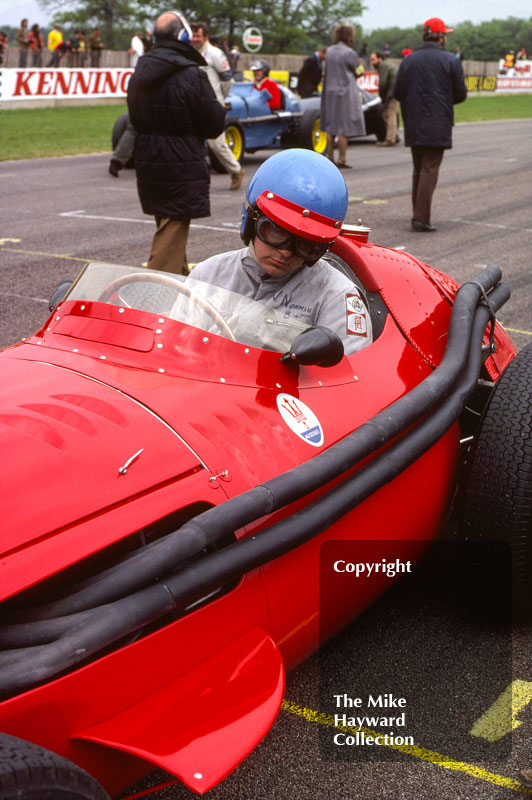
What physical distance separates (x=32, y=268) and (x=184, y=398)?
5.83 meters

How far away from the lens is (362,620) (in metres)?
3.02

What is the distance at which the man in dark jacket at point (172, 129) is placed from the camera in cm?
607

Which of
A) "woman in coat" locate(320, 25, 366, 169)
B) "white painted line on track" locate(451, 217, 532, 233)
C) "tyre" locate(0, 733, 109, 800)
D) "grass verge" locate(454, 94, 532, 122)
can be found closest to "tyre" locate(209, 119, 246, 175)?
"woman in coat" locate(320, 25, 366, 169)

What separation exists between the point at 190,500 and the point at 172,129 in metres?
4.62

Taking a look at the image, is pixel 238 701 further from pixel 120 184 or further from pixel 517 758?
pixel 120 184

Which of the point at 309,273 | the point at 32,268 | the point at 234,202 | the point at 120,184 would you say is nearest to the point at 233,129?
the point at 120,184

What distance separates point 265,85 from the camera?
1447cm

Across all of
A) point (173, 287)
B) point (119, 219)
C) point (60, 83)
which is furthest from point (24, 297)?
point (60, 83)

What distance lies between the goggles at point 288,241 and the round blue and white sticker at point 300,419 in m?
0.61

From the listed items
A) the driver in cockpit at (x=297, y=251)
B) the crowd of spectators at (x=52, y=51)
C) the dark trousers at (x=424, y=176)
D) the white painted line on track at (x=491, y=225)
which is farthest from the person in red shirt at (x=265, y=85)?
the crowd of spectators at (x=52, y=51)

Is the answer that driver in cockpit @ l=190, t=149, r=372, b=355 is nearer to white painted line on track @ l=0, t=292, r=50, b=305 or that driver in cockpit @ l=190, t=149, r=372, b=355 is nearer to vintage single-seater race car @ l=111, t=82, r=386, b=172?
white painted line on track @ l=0, t=292, r=50, b=305

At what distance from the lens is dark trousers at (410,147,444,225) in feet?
31.1

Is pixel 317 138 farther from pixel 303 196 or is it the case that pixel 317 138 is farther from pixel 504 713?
pixel 504 713

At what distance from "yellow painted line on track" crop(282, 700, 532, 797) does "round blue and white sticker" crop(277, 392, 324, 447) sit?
796 mm
